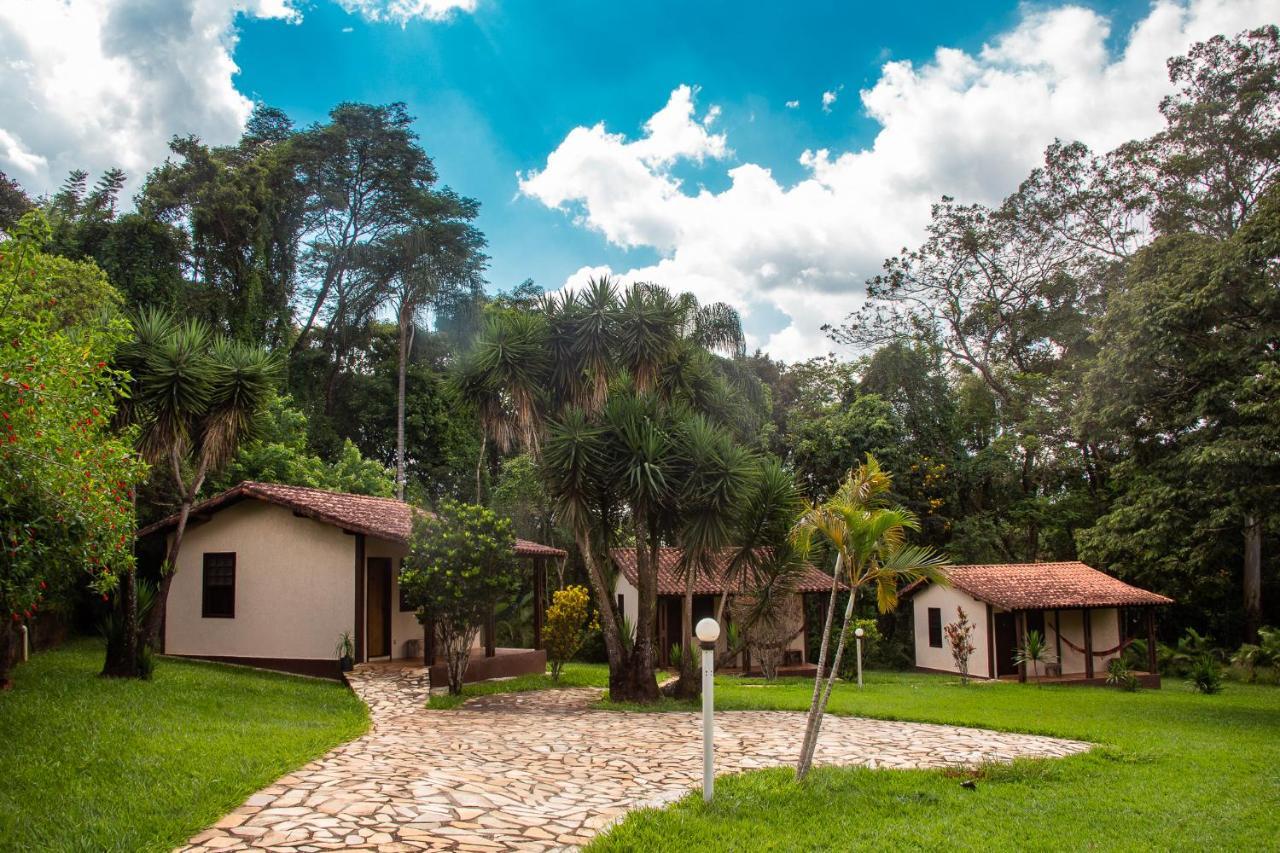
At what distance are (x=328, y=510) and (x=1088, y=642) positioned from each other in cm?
2122

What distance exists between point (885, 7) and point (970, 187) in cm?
1651

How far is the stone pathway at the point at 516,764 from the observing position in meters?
6.76

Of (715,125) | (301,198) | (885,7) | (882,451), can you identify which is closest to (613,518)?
(715,125)

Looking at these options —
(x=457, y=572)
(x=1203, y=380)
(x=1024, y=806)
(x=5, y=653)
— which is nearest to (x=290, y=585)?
(x=457, y=572)

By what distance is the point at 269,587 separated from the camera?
58.3 ft

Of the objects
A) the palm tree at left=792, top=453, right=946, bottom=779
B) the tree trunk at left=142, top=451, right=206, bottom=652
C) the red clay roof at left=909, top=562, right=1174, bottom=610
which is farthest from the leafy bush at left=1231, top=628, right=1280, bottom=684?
the tree trunk at left=142, top=451, right=206, bottom=652

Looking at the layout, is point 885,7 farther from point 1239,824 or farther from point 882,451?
point 882,451

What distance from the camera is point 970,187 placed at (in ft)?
101

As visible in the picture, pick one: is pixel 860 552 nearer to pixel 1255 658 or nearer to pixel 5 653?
pixel 5 653

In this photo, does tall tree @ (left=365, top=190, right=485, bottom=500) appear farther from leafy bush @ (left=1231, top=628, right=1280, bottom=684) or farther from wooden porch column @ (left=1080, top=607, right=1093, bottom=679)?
leafy bush @ (left=1231, top=628, right=1280, bottom=684)

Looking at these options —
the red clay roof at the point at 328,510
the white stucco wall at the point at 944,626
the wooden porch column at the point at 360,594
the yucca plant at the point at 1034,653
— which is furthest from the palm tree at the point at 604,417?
the yucca plant at the point at 1034,653

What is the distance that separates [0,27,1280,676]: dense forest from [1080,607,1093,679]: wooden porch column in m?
2.10

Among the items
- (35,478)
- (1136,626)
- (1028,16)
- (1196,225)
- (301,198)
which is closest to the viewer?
(35,478)

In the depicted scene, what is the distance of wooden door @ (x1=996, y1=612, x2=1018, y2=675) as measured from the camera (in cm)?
2573
